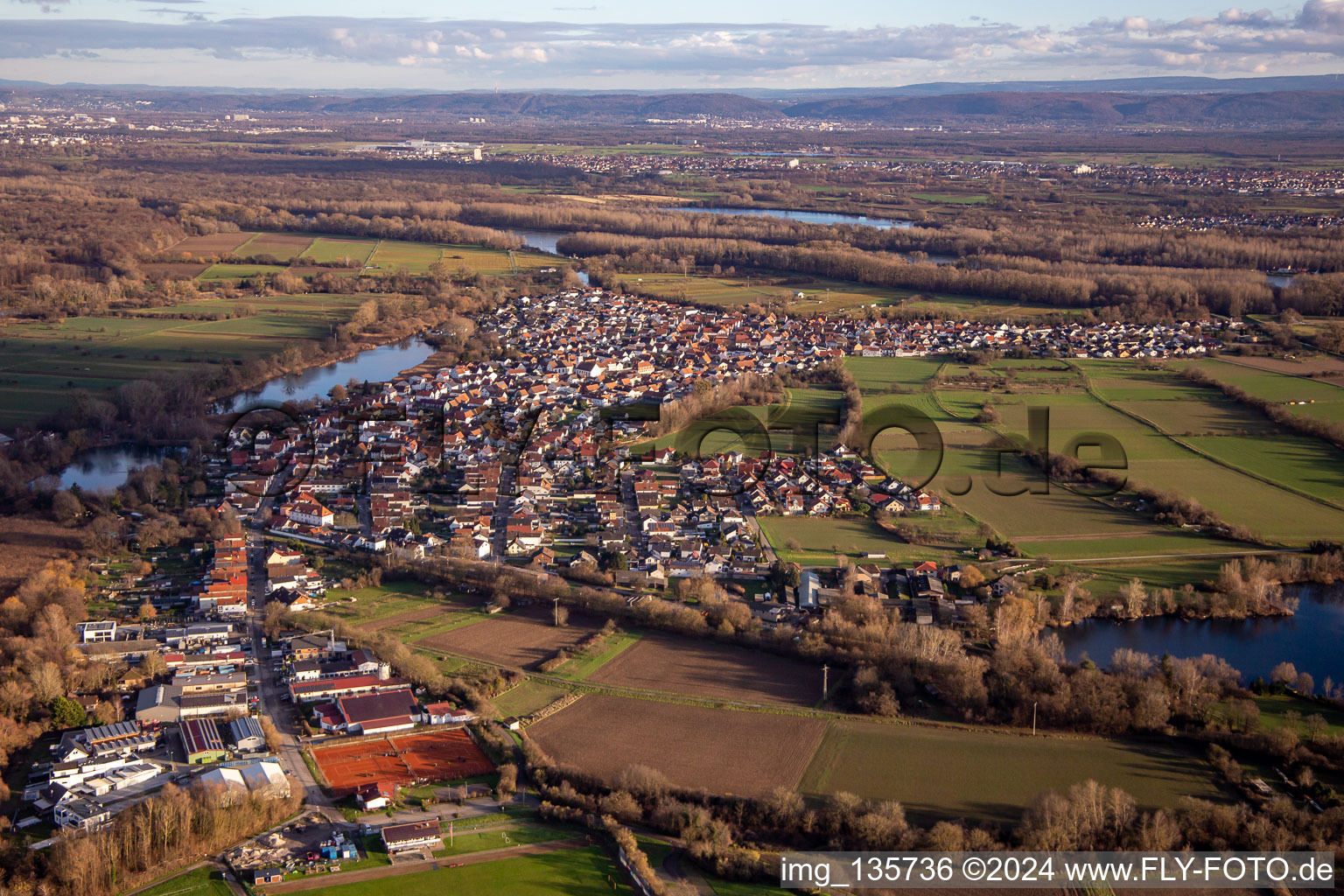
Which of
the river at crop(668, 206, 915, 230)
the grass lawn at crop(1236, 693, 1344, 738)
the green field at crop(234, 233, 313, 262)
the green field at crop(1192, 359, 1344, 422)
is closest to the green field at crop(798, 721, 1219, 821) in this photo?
the grass lawn at crop(1236, 693, 1344, 738)

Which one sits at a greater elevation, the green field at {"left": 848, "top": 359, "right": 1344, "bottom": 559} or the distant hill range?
the distant hill range

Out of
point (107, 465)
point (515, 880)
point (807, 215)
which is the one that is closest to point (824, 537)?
point (515, 880)

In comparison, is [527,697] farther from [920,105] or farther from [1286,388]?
[920,105]

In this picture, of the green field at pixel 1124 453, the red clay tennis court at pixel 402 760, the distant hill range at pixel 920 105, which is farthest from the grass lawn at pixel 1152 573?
the distant hill range at pixel 920 105

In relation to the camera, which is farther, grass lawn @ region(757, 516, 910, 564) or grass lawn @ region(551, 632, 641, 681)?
grass lawn @ region(757, 516, 910, 564)

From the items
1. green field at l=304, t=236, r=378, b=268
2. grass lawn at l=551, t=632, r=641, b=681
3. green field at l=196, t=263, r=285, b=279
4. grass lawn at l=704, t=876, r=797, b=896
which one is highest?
green field at l=304, t=236, r=378, b=268

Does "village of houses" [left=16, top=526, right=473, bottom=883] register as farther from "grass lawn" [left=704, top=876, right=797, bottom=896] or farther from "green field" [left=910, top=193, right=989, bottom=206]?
"green field" [left=910, top=193, right=989, bottom=206]

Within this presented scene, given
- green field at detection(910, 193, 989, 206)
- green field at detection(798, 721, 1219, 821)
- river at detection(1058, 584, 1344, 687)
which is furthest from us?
green field at detection(910, 193, 989, 206)
